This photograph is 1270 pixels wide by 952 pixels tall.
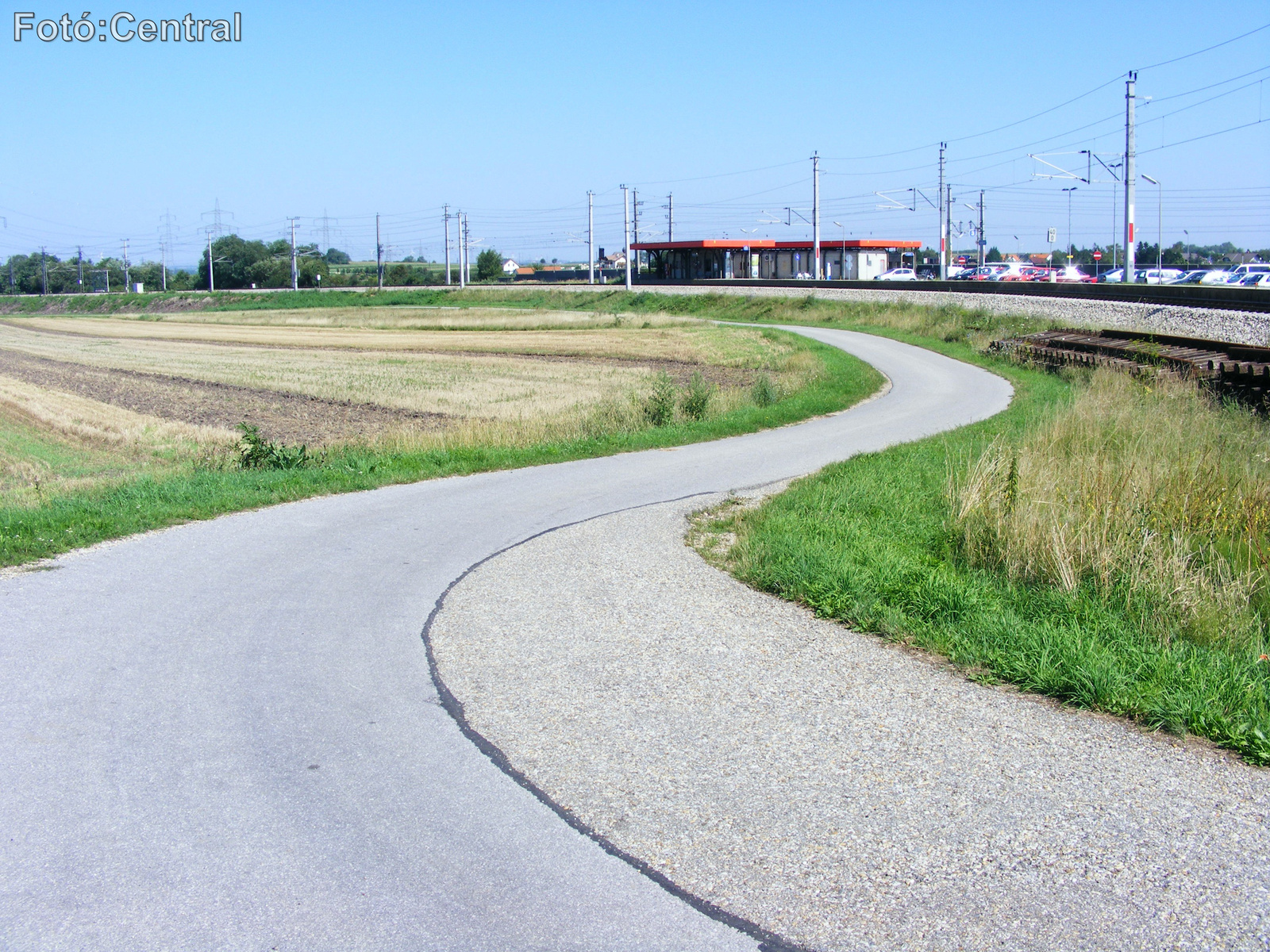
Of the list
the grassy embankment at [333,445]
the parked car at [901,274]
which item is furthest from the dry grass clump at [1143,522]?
the parked car at [901,274]

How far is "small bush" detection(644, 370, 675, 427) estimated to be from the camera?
2077cm

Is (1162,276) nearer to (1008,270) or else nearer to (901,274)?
(1008,270)

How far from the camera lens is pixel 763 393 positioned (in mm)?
23953

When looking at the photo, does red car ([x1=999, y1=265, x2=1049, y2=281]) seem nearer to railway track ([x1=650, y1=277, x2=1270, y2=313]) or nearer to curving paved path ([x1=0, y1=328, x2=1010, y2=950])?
railway track ([x1=650, y1=277, x2=1270, y2=313])

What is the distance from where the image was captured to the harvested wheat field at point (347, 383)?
19922 mm

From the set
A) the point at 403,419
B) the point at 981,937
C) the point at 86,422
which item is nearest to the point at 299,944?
the point at 981,937

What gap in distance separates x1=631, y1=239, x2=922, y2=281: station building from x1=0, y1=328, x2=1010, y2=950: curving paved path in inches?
3492

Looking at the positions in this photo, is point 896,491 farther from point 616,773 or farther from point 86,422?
point 86,422

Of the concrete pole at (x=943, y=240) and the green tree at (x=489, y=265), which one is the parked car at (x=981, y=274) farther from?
the green tree at (x=489, y=265)

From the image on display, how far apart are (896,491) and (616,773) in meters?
7.82

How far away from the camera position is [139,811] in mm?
4848

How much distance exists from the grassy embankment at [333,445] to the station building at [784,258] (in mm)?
57249

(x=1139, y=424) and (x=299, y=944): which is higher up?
(x=1139, y=424)

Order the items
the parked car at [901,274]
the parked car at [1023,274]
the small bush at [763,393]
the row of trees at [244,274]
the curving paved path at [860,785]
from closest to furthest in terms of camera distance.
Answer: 1. the curving paved path at [860,785]
2. the small bush at [763,393]
3. the parked car at [1023,274]
4. the parked car at [901,274]
5. the row of trees at [244,274]
